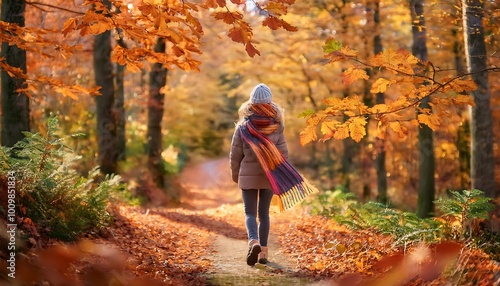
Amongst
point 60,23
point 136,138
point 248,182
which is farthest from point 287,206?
point 136,138

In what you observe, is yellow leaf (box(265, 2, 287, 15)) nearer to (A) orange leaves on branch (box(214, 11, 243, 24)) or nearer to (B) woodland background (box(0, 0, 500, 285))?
(B) woodland background (box(0, 0, 500, 285))

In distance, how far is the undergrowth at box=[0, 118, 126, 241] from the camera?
5.68 metres

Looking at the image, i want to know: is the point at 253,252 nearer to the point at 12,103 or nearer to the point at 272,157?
the point at 272,157

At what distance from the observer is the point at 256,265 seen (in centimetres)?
661

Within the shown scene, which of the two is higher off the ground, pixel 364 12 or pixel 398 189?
pixel 364 12

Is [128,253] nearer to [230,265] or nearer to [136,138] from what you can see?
[230,265]

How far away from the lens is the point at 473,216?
5.82 m

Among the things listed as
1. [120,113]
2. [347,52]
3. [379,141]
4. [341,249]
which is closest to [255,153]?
[341,249]

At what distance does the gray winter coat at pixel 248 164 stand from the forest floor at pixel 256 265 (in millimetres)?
957

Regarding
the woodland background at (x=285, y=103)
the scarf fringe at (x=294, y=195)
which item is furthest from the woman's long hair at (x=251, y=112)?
the scarf fringe at (x=294, y=195)

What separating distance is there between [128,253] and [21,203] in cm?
134

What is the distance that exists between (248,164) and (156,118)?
11996 mm

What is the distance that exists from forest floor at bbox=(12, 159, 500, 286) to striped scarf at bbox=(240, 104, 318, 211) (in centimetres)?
80

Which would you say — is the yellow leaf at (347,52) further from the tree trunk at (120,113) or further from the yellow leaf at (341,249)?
the tree trunk at (120,113)
